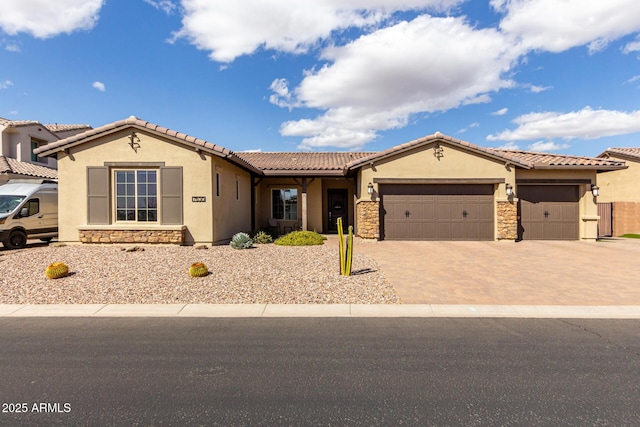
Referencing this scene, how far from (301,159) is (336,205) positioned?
4106 millimetres

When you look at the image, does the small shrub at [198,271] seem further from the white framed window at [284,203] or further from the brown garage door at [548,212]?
the brown garage door at [548,212]

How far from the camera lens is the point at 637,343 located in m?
4.37

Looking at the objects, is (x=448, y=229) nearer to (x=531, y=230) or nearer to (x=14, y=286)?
(x=531, y=230)

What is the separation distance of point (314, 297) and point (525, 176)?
12246 millimetres

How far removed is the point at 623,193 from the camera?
20453 millimetres

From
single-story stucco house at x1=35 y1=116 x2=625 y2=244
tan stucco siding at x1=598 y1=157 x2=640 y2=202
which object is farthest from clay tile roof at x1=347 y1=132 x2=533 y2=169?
tan stucco siding at x1=598 y1=157 x2=640 y2=202

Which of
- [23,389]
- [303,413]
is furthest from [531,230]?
[23,389]

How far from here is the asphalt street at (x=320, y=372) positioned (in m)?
2.90

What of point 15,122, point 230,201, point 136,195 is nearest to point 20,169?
point 15,122

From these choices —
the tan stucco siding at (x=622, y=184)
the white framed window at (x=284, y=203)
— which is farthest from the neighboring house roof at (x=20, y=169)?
the tan stucco siding at (x=622, y=184)

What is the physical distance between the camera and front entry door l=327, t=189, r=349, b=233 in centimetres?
1834

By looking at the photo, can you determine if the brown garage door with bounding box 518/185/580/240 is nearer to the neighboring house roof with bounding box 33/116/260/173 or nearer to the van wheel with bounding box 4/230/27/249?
the neighboring house roof with bounding box 33/116/260/173

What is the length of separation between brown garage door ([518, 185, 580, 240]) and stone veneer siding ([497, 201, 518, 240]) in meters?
0.75

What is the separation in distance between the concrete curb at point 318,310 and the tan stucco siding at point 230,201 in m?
6.39
